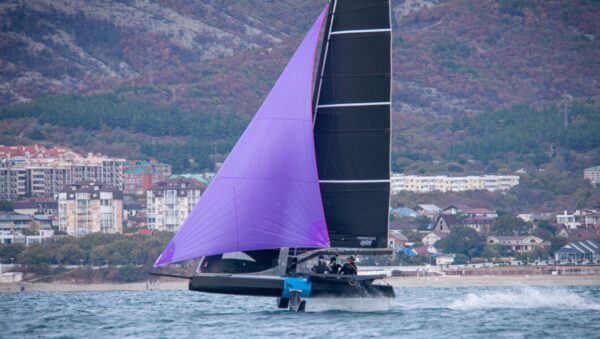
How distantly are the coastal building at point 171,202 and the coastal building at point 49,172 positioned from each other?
2053 cm

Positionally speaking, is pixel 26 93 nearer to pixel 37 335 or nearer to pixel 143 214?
pixel 143 214

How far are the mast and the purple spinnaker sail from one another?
0.55 meters

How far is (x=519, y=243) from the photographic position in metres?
101

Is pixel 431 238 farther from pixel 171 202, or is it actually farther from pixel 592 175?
pixel 592 175


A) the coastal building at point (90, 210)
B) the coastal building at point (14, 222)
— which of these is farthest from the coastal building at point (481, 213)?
the coastal building at point (14, 222)

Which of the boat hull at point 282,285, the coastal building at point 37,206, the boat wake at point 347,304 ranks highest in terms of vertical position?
the coastal building at point 37,206

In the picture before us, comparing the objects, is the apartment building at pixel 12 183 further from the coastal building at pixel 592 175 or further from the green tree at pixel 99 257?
the coastal building at pixel 592 175

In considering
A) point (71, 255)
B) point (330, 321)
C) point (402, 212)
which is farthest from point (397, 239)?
point (330, 321)

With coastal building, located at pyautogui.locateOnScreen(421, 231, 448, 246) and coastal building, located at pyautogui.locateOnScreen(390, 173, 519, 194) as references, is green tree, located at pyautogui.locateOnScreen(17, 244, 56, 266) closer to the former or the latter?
coastal building, located at pyautogui.locateOnScreen(421, 231, 448, 246)

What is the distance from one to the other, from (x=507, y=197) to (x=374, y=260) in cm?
4829

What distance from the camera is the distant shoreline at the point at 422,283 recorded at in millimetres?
75875

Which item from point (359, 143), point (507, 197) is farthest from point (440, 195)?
point (359, 143)

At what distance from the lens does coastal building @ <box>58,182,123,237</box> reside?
365ft

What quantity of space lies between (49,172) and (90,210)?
29.5m
